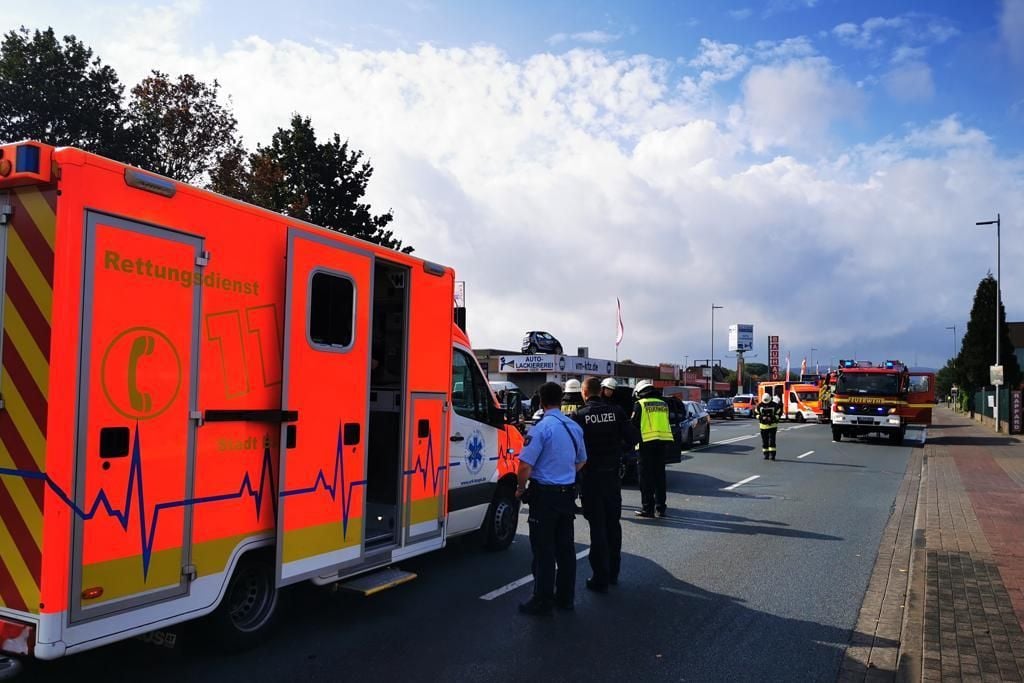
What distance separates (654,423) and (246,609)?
233 inches

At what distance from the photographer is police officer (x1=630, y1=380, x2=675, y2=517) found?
379 inches

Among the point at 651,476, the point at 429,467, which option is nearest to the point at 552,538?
the point at 429,467

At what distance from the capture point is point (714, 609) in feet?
20.0

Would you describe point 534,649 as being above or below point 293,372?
below

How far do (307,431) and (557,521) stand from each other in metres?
2.11

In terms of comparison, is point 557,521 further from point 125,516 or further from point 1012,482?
point 1012,482

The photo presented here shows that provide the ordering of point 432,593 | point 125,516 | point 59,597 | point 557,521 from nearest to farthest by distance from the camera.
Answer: point 59,597 < point 125,516 < point 557,521 < point 432,593

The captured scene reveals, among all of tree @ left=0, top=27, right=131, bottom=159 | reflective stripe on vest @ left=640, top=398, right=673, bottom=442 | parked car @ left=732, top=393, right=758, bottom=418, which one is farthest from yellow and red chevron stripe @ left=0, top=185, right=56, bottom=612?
parked car @ left=732, top=393, right=758, bottom=418

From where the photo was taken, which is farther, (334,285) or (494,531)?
(494,531)

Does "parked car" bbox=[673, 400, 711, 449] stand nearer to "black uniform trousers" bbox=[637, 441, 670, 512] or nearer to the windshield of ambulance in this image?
the windshield of ambulance

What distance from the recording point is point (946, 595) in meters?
6.27

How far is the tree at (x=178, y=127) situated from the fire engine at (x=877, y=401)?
26365mm

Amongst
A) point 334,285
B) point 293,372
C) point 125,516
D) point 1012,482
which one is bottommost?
point 1012,482

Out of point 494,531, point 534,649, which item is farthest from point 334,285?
point 494,531
